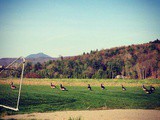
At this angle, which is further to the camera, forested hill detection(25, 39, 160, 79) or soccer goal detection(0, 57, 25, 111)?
forested hill detection(25, 39, 160, 79)

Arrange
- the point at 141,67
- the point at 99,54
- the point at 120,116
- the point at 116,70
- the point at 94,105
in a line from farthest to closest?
the point at 99,54
the point at 141,67
the point at 116,70
the point at 94,105
the point at 120,116

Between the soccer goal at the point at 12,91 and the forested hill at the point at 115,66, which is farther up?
the forested hill at the point at 115,66

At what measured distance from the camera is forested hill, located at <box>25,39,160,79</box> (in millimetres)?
100938

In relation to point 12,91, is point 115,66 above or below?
above

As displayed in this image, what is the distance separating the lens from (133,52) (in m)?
137

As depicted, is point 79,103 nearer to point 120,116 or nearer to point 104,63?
point 120,116

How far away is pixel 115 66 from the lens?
349 feet

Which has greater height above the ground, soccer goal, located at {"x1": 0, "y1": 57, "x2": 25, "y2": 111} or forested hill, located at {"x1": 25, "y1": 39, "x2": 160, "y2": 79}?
forested hill, located at {"x1": 25, "y1": 39, "x2": 160, "y2": 79}

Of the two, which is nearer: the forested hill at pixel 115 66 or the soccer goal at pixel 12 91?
the soccer goal at pixel 12 91

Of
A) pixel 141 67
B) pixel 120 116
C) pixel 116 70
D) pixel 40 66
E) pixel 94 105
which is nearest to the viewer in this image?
pixel 120 116

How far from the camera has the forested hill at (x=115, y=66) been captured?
101m

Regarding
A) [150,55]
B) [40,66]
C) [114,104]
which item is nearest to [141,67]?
[150,55]

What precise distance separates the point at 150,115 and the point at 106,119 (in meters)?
4.04

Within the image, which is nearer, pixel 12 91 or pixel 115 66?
pixel 12 91
